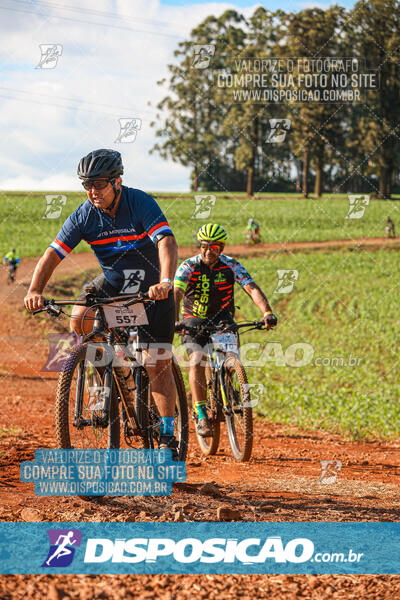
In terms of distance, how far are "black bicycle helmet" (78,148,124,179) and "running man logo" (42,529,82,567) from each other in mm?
2412

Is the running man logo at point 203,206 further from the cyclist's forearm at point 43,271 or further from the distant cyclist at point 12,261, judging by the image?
the cyclist's forearm at point 43,271

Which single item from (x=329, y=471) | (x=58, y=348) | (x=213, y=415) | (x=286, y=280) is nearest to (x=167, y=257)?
(x=213, y=415)

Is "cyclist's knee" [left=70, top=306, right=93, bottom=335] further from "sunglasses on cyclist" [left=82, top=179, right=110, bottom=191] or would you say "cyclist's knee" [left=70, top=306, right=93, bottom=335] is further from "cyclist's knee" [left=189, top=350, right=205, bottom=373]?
"cyclist's knee" [left=189, top=350, right=205, bottom=373]

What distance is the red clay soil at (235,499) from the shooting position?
3.48 metres

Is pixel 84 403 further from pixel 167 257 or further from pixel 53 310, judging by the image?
pixel 167 257

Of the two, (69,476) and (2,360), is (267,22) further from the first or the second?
(69,476)

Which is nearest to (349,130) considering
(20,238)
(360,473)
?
(20,238)

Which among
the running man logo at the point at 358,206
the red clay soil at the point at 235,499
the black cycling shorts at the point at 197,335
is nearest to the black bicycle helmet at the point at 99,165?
the red clay soil at the point at 235,499

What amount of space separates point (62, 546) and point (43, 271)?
1999 mm

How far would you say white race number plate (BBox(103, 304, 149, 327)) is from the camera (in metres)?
4.91

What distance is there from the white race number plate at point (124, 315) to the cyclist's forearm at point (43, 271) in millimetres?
495

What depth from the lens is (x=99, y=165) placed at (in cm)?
475

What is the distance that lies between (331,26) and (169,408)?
163 feet

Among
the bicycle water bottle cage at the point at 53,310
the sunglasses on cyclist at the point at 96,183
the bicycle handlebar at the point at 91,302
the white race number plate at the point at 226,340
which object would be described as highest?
the sunglasses on cyclist at the point at 96,183
